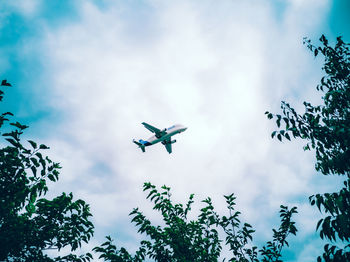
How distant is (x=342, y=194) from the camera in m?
4.89

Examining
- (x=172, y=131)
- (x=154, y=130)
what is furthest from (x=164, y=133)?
(x=154, y=130)

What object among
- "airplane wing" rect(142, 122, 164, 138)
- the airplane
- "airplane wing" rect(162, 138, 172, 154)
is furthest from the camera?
"airplane wing" rect(162, 138, 172, 154)

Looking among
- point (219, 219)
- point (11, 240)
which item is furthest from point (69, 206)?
point (219, 219)

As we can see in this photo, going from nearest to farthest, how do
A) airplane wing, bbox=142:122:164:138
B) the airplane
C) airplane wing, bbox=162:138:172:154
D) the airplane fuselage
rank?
airplane wing, bbox=142:122:164:138 → the airplane → the airplane fuselage → airplane wing, bbox=162:138:172:154

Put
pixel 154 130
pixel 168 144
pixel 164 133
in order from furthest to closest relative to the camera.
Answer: pixel 168 144, pixel 164 133, pixel 154 130

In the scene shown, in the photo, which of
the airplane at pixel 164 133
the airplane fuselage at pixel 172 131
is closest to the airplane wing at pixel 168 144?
the airplane at pixel 164 133

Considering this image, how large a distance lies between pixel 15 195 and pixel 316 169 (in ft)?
36.6

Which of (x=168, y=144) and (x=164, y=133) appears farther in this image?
(x=168, y=144)

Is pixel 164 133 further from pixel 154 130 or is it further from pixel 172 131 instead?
pixel 154 130

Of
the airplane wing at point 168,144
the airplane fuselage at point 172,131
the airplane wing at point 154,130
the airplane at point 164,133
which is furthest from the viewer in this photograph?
the airplane wing at point 168,144

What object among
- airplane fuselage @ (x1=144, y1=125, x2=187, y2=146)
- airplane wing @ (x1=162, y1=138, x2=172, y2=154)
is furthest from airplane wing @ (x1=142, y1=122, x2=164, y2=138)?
airplane wing @ (x1=162, y1=138, x2=172, y2=154)

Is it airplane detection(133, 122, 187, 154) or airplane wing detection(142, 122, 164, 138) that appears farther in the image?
airplane detection(133, 122, 187, 154)

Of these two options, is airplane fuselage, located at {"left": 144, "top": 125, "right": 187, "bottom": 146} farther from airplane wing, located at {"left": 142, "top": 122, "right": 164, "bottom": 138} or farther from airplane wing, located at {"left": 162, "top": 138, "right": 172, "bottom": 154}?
airplane wing, located at {"left": 162, "top": 138, "right": 172, "bottom": 154}

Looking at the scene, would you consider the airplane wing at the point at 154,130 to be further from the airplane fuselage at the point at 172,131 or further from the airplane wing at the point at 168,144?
the airplane wing at the point at 168,144
